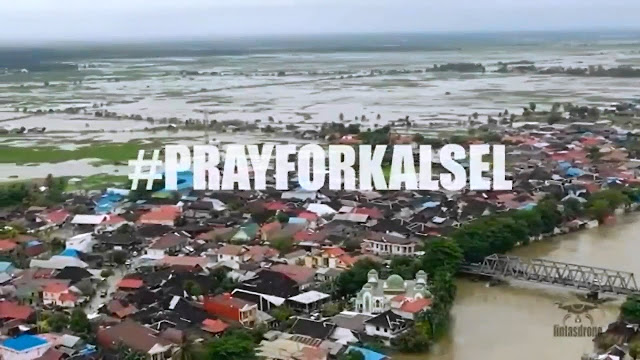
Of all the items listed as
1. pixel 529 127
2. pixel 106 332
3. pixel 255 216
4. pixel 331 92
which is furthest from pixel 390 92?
pixel 106 332

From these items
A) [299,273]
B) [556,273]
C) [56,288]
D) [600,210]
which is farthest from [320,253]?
[600,210]

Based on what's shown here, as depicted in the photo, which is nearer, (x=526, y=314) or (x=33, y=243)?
(x=526, y=314)

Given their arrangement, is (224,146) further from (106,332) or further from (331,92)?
(331,92)

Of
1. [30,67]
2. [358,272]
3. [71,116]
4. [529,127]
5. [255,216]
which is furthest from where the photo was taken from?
[30,67]

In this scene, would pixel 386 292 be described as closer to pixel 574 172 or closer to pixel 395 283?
pixel 395 283

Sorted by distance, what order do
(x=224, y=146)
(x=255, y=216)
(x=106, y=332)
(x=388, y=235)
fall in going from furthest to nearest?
(x=224, y=146), (x=255, y=216), (x=388, y=235), (x=106, y=332)

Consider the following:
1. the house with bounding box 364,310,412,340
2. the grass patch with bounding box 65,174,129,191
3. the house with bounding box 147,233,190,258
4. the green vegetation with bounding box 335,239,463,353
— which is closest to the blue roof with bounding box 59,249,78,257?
the house with bounding box 147,233,190,258
